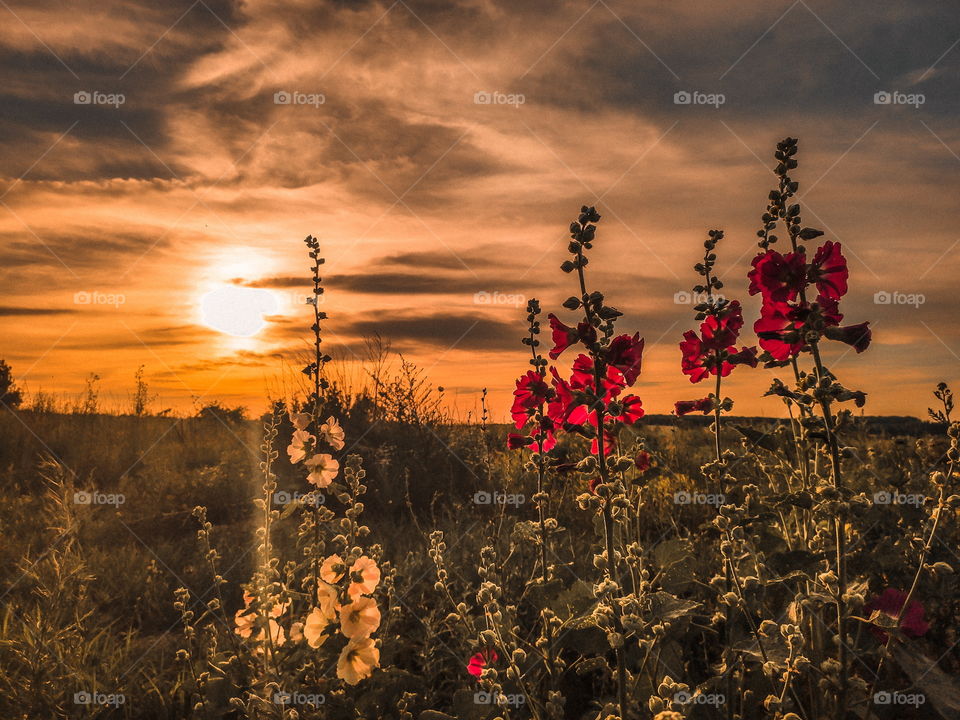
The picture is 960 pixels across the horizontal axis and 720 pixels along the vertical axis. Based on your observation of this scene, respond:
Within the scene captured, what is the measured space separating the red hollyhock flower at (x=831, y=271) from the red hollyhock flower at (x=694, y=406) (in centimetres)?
62

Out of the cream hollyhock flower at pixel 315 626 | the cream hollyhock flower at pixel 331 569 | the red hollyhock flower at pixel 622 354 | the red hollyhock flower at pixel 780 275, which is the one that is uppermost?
the red hollyhock flower at pixel 780 275

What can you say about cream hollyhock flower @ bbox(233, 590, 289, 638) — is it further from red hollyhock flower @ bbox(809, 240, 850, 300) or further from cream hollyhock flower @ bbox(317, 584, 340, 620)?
red hollyhock flower @ bbox(809, 240, 850, 300)

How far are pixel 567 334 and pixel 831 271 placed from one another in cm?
114

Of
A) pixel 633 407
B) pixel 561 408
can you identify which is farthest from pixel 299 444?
pixel 633 407

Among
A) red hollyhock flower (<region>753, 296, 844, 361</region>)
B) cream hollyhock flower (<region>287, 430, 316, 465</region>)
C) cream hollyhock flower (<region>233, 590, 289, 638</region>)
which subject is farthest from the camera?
cream hollyhock flower (<region>287, 430, 316, 465</region>)

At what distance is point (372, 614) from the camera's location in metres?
2.54

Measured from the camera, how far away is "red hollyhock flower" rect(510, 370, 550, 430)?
2547mm

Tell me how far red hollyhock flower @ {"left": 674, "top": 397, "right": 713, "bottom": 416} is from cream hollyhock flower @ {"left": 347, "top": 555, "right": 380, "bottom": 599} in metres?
1.44

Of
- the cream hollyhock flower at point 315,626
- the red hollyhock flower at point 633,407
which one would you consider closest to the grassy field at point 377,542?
the red hollyhock flower at point 633,407

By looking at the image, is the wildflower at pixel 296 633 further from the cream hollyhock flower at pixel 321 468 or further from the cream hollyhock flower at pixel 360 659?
the cream hollyhock flower at pixel 321 468

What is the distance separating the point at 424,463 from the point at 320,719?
16.9 ft

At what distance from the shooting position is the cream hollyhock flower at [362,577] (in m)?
2.64

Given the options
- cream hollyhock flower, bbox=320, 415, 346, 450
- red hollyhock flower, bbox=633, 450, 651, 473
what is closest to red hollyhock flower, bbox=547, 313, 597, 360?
red hollyhock flower, bbox=633, 450, 651, 473

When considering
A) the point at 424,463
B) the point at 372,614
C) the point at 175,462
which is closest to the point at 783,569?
the point at 372,614
